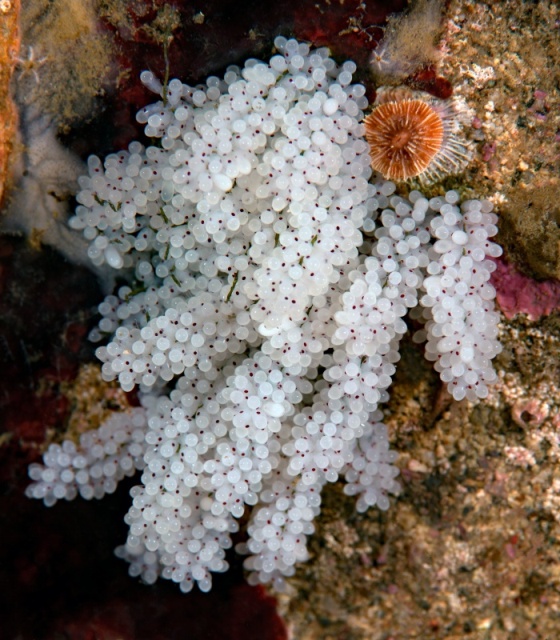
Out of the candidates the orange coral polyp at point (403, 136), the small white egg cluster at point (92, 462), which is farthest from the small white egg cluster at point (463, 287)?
the small white egg cluster at point (92, 462)

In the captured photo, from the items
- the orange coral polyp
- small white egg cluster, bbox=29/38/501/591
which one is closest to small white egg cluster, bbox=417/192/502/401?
small white egg cluster, bbox=29/38/501/591

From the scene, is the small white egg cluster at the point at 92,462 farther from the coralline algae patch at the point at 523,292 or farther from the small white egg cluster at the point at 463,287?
the coralline algae patch at the point at 523,292

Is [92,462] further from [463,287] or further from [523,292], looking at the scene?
[523,292]

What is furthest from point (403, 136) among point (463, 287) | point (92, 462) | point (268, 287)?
point (92, 462)

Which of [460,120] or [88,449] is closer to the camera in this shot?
[460,120]

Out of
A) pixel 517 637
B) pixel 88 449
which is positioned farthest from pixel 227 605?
pixel 517 637

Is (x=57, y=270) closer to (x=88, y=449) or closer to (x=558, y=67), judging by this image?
(x=88, y=449)
